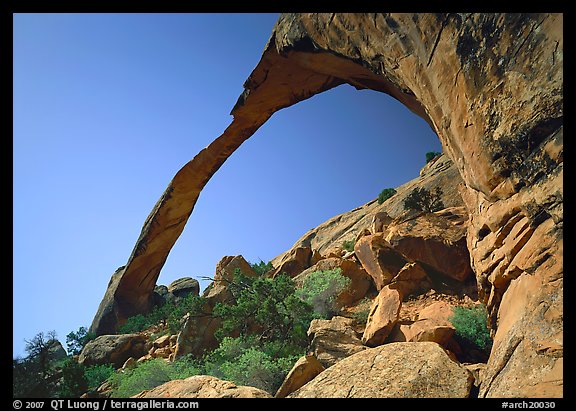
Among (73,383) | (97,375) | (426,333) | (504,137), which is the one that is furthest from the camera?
(97,375)

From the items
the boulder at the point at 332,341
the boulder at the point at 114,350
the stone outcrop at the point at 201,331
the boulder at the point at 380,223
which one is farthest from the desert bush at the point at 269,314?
the boulder at the point at 380,223

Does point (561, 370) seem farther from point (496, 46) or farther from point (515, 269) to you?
point (496, 46)

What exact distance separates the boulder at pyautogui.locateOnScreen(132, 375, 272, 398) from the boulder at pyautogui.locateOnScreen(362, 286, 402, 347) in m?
3.76

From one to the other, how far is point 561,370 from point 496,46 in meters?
3.78

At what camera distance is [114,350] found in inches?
527

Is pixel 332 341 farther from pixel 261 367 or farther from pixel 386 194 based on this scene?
pixel 386 194

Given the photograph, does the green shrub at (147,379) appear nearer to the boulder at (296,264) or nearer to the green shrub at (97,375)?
the green shrub at (97,375)

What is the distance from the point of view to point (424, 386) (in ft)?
11.8

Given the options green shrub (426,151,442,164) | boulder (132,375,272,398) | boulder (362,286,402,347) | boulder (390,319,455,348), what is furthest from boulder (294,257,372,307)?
green shrub (426,151,442,164)

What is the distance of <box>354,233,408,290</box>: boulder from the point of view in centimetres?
1097

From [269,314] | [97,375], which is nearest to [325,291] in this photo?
[269,314]

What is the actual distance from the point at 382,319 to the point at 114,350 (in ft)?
38.6

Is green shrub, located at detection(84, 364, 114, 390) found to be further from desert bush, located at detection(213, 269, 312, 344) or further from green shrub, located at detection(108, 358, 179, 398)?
desert bush, located at detection(213, 269, 312, 344)
